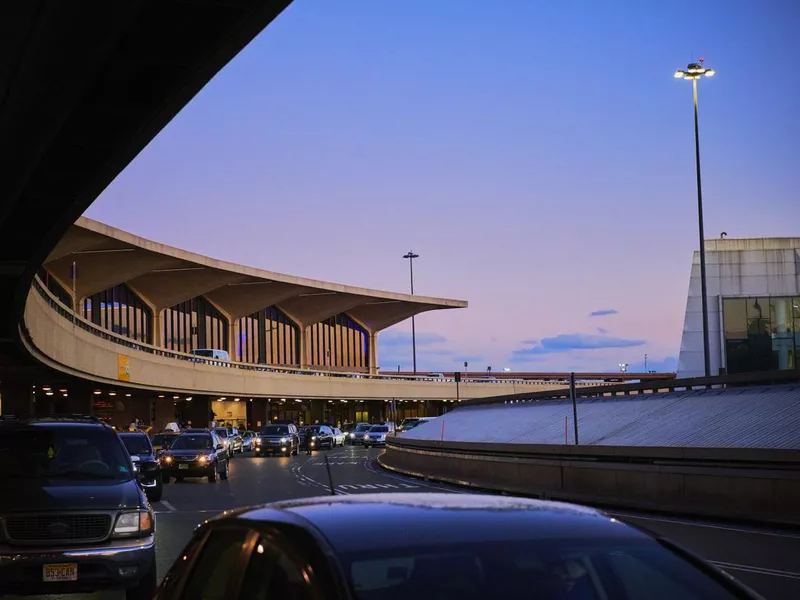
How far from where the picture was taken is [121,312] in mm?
94375

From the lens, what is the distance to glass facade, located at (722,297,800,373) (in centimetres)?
6388

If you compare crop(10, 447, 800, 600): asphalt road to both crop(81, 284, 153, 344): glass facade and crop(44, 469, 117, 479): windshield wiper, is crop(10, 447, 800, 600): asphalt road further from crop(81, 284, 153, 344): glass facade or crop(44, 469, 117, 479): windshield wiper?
crop(81, 284, 153, 344): glass facade

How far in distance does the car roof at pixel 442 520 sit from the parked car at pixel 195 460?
107ft

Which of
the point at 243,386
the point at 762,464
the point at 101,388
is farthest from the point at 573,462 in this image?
the point at 243,386

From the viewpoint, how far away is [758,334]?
64.9 meters

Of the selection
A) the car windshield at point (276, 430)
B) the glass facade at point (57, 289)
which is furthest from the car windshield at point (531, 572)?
the glass facade at point (57, 289)

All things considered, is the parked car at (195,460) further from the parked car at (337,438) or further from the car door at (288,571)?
the parked car at (337,438)

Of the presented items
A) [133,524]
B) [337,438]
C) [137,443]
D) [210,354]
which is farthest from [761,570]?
[210,354]

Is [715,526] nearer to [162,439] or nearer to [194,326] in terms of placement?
[162,439]

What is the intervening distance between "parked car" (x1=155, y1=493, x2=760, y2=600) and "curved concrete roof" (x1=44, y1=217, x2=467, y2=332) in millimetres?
68614

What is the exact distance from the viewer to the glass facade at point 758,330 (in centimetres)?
6388

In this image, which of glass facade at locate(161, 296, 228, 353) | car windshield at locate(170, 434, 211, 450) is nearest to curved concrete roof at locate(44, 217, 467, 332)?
glass facade at locate(161, 296, 228, 353)

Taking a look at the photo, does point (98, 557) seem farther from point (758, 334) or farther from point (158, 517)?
point (758, 334)

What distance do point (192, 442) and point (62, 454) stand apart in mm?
25669
